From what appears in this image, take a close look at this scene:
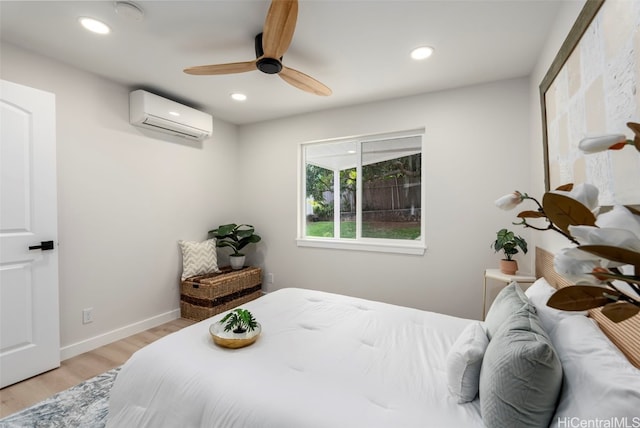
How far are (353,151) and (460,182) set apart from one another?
130cm

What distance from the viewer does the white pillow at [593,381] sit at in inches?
26.0

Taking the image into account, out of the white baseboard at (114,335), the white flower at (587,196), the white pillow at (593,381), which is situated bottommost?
the white baseboard at (114,335)

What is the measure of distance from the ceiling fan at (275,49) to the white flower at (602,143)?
56.8 inches

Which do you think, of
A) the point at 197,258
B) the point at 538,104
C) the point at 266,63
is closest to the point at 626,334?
the point at 538,104

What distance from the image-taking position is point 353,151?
11.8 ft

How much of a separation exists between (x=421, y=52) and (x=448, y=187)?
1.30m

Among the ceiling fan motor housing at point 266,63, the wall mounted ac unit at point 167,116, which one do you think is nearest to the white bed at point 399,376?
the ceiling fan motor housing at point 266,63

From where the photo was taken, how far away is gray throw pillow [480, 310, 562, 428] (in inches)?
32.6

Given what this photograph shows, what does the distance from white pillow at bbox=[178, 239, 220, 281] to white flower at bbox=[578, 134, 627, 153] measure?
352 centimetres

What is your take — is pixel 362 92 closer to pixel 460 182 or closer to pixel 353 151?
pixel 353 151

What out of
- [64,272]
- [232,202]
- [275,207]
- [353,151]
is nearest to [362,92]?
[353,151]

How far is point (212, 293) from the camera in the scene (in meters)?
3.13

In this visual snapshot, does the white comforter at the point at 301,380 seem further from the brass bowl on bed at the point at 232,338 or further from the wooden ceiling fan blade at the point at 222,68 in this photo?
the wooden ceiling fan blade at the point at 222,68

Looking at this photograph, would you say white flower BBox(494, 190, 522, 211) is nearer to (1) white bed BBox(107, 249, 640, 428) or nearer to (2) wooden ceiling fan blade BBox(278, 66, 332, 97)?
(1) white bed BBox(107, 249, 640, 428)
